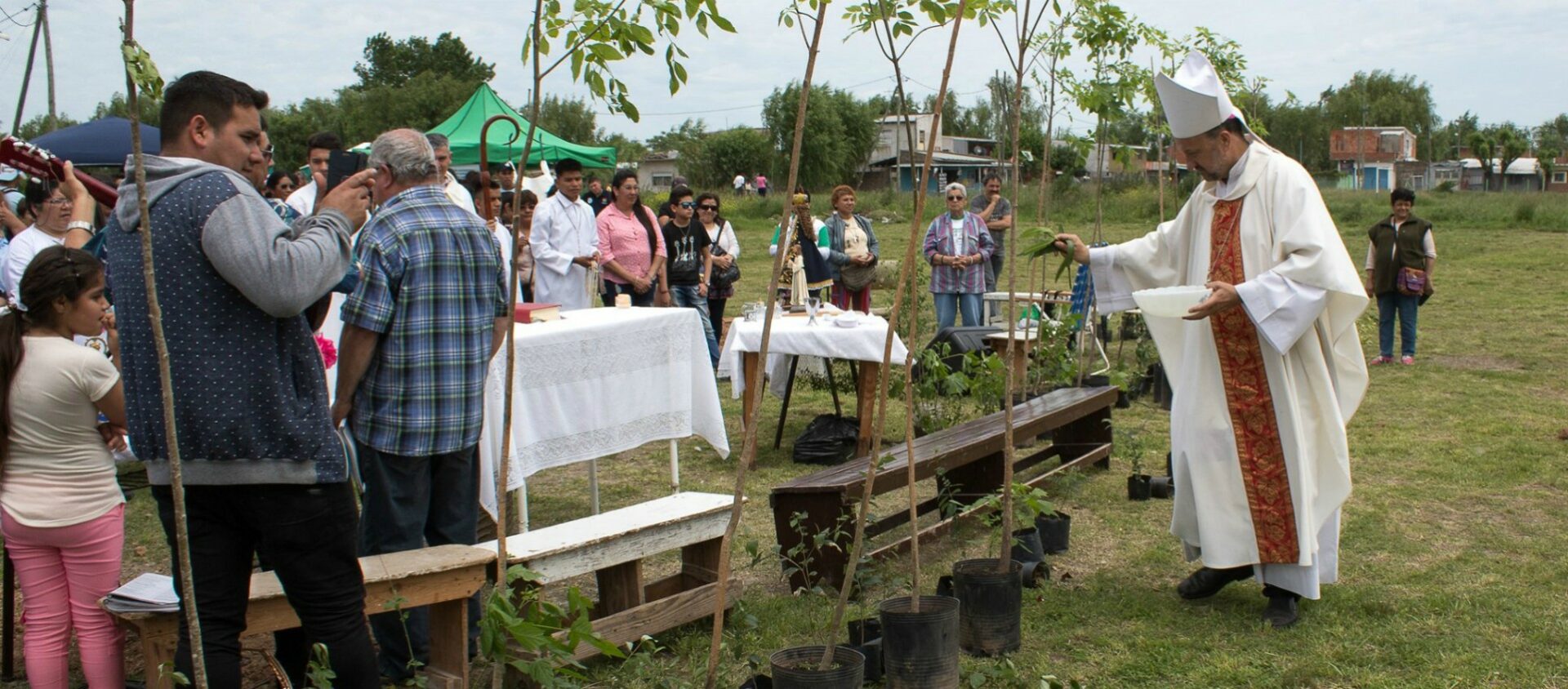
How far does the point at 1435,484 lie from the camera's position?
6254mm

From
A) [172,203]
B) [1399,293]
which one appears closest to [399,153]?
[172,203]

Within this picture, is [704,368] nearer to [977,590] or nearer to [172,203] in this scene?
[977,590]

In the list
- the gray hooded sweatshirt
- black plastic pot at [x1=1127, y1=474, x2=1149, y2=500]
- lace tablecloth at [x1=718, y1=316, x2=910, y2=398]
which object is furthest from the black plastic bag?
the gray hooded sweatshirt

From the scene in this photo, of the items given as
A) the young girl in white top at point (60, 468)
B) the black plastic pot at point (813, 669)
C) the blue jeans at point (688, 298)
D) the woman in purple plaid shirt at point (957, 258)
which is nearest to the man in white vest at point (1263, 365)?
the black plastic pot at point (813, 669)

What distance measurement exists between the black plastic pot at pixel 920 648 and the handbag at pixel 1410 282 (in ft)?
27.7

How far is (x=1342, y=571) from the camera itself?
4.83 m

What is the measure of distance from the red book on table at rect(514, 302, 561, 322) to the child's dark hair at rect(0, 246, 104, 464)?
190cm

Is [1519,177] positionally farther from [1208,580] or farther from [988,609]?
[988,609]

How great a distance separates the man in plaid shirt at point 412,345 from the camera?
11.1 feet

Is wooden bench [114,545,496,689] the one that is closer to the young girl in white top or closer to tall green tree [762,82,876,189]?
the young girl in white top

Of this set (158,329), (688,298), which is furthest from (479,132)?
(158,329)

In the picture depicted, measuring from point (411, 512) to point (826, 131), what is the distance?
3913 cm

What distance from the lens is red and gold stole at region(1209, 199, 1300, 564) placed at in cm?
414

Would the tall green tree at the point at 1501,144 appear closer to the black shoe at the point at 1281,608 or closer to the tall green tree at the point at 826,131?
the tall green tree at the point at 826,131
